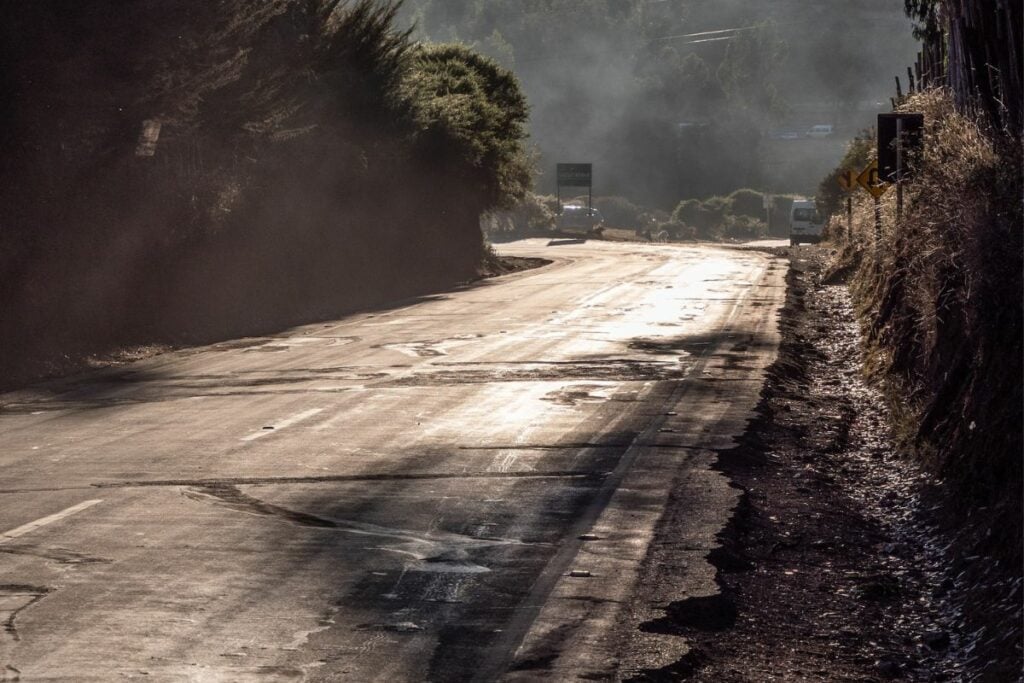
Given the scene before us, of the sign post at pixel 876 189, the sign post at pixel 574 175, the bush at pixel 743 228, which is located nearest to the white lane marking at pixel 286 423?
the sign post at pixel 876 189

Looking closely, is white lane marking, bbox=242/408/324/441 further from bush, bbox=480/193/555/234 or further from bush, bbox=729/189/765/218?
bush, bbox=729/189/765/218

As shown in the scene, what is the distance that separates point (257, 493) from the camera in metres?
9.59

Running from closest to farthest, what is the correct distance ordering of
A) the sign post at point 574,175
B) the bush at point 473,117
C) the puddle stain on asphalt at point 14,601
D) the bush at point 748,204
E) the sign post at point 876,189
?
the puddle stain on asphalt at point 14,601 → the sign post at point 876,189 → the bush at point 473,117 → the sign post at point 574,175 → the bush at point 748,204

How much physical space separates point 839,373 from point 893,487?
7344 millimetres

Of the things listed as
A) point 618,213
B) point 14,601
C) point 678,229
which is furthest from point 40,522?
point 618,213

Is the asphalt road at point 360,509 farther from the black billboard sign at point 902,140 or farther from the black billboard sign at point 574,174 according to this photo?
the black billboard sign at point 574,174

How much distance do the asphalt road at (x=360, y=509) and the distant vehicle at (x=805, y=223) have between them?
53019 millimetres

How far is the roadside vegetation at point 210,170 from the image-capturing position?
19.6 m

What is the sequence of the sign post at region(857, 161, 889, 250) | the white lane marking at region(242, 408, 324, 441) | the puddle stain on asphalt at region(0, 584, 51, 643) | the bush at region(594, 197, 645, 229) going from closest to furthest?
the puddle stain on asphalt at region(0, 584, 51, 643), the white lane marking at region(242, 408, 324, 441), the sign post at region(857, 161, 889, 250), the bush at region(594, 197, 645, 229)

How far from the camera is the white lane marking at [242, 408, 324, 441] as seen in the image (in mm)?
12094

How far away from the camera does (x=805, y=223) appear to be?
71.1 m

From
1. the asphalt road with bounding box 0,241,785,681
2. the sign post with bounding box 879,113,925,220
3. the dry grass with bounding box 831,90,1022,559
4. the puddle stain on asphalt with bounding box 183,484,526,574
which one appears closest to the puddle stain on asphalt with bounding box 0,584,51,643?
the asphalt road with bounding box 0,241,785,681

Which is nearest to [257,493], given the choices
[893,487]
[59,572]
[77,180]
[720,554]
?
[59,572]

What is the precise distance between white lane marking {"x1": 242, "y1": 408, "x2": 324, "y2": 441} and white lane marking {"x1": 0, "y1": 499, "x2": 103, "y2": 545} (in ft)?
9.22
